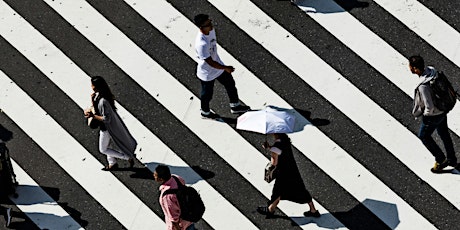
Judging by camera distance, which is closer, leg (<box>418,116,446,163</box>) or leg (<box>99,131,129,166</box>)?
leg (<box>418,116,446,163</box>)

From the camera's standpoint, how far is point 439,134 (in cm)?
1497

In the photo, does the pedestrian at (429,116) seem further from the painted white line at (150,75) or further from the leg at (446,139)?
the painted white line at (150,75)

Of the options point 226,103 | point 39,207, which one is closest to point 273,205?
point 226,103

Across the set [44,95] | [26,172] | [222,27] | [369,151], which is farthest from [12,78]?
[369,151]

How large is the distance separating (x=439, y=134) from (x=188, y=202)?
373 cm

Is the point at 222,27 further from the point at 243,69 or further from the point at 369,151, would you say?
the point at 369,151

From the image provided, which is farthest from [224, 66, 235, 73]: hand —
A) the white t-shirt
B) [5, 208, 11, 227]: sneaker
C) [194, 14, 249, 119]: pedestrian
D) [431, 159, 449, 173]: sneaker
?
[5, 208, 11, 227]: sneaker

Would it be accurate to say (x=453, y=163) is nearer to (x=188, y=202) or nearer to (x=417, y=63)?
(x=417, y=63)

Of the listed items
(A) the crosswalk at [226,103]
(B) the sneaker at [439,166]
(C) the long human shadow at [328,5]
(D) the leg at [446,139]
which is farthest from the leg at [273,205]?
(C) the long human shadow at [328,5]

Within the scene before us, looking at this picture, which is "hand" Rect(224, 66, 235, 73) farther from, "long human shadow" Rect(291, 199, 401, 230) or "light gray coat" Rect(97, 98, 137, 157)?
"long human shadow" Rect(291, 199, 401, 230)

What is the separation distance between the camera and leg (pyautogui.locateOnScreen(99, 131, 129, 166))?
48.8 feet

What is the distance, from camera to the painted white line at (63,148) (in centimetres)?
1503

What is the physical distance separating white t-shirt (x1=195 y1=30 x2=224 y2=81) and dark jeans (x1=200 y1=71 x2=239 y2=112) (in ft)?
0.39

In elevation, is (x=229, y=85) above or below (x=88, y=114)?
below
